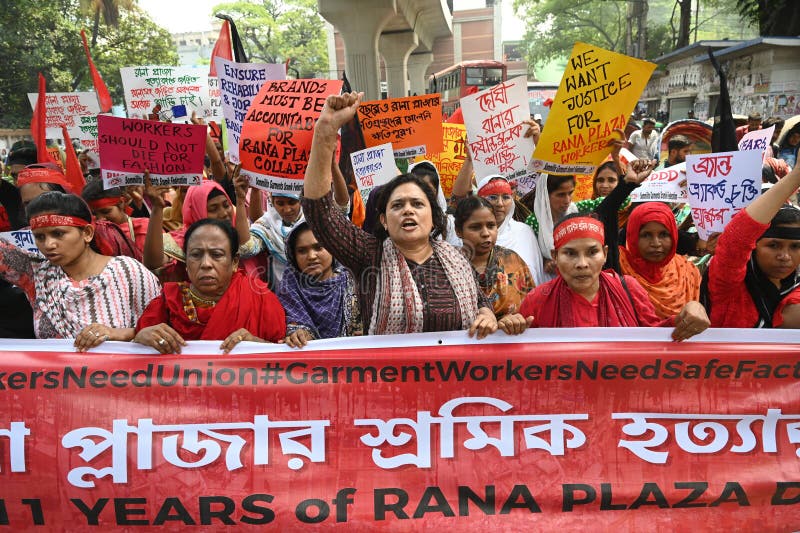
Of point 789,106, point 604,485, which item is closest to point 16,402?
point 604,485

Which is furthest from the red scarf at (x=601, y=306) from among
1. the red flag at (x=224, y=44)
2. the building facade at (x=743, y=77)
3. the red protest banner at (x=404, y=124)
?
the building facade at (x=743, y=77)

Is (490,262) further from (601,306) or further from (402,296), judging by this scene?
(402,296)

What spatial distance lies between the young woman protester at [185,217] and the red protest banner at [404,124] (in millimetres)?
1385

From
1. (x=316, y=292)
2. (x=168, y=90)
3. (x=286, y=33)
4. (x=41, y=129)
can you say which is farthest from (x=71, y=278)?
(x=286, y=33)

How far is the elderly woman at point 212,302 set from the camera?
243 centimetres

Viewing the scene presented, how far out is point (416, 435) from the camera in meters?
2.19

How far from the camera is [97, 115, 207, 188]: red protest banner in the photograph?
128 inches

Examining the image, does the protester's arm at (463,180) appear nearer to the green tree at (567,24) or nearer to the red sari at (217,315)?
the red sari at (217,315)

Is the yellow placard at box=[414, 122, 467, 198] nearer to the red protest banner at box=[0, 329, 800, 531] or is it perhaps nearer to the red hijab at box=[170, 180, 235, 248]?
the red hijab at box=[170, 180, 235, 248]

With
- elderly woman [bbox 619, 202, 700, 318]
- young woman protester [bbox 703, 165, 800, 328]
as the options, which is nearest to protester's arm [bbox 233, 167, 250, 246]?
elderly woman [bbox 619, 202, 700, 318]

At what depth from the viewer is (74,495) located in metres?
2.11

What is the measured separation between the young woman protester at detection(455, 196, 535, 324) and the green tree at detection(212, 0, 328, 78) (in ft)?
153

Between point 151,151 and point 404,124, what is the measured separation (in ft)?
6.40

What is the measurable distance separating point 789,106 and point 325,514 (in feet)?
60.4
